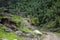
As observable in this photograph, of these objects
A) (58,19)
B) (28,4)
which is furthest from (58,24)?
(28,4)

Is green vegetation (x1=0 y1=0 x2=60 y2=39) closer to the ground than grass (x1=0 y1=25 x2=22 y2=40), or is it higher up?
higher up

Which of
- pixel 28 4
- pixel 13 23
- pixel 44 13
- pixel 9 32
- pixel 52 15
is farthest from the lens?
pixel 28 4

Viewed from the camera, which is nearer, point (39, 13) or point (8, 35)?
point (8, 35)

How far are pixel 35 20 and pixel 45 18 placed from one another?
398 centimetres

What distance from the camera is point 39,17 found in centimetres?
4116

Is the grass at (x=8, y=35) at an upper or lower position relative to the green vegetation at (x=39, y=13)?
lower

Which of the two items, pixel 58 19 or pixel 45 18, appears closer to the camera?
pixel 58 19

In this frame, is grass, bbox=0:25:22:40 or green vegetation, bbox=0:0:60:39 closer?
grass, bbox=0:25:22:40

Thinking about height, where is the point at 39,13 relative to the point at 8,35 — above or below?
above

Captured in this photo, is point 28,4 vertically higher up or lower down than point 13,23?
higher up

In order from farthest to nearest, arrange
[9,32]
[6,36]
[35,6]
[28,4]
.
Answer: [28,4] < [35,6] < [9,32] < [6,36]

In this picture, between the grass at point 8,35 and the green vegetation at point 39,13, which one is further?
the green vegetation at point 39,13

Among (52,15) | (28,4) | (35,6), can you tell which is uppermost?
(28,4)

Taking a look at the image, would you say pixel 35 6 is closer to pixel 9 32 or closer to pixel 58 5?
pixel 58 5
